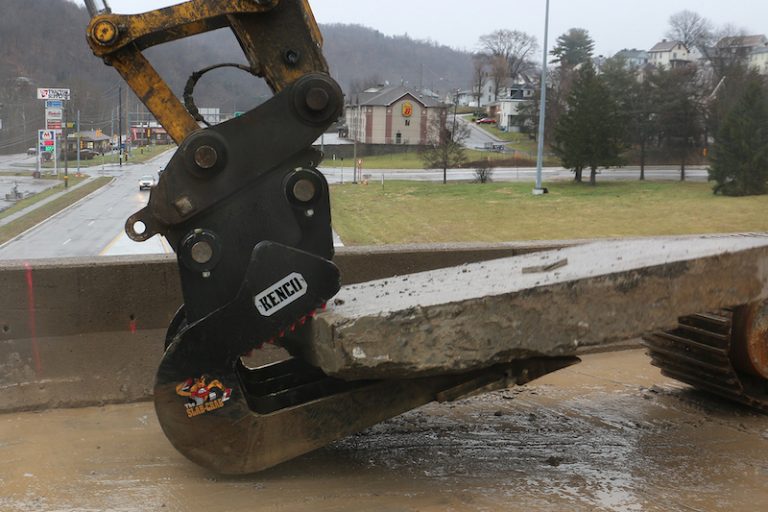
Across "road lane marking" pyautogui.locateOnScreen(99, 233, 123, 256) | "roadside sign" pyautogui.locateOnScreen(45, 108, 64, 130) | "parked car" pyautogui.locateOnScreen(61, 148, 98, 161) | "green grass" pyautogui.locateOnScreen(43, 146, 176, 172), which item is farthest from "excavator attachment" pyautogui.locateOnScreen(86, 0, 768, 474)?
"parked car" pyautogui.locateOnScreen(61, 148, 98, 161)

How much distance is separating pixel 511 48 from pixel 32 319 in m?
43.0

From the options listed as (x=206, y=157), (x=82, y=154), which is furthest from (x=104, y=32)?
(x=82, y=154)

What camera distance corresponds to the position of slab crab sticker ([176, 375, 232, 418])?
3.99 metres

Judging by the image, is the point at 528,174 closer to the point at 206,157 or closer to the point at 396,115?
the point at 396,115

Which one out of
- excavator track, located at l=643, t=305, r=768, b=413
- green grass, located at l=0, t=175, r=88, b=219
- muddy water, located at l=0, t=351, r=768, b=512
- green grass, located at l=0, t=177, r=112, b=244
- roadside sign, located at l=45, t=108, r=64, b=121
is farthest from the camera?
roadside sign, located at l=45, t=108, r=64, b=121

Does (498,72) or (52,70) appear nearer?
(52,70)

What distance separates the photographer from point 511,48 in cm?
4553

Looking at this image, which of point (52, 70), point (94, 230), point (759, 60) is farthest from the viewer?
point (759, 60)

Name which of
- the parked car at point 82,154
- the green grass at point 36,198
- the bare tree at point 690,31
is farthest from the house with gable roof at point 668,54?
the green grass at point 36,198

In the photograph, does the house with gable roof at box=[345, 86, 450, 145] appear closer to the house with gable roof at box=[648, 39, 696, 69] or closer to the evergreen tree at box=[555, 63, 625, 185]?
the evergreen tree at box=[555, 63, 625, 185]

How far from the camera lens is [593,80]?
29.0m

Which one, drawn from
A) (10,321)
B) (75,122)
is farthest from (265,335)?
(75,122)

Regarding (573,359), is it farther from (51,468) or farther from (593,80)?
(593,80)

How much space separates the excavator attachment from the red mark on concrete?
169 cm
